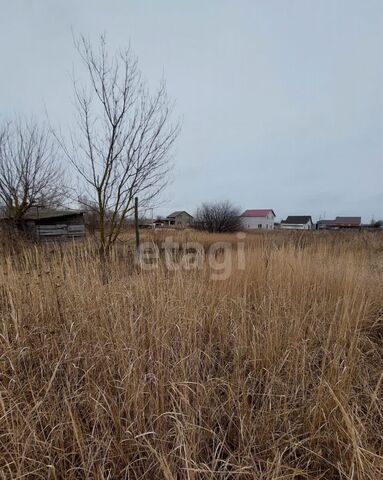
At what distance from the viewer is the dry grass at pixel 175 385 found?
0.99 meters

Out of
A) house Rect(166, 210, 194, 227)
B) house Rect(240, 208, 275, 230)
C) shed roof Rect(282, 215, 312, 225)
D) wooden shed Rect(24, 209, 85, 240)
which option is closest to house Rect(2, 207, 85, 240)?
wooden shed Rect(24, 209, 85, 240)

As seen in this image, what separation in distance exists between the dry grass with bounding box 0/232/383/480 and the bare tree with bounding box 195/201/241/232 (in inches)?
814

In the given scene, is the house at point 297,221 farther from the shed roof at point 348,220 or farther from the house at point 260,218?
the shed roof at point 348,220

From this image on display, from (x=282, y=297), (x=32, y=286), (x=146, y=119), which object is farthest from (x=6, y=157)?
(x=282, y=297)

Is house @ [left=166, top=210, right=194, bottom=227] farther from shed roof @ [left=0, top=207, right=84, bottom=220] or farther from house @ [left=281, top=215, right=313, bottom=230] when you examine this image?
house @ [left=281, top=215, right=313, bottom=230]

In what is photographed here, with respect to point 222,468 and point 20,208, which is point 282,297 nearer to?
point 222,468

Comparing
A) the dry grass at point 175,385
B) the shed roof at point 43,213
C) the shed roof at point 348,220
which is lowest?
the dry grass at point 175,385

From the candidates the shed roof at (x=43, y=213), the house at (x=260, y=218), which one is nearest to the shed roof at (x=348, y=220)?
the house at (x=260, y=218)

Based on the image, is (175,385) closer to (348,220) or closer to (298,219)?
(298,219)

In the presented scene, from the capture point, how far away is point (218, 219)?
23312 millimetres

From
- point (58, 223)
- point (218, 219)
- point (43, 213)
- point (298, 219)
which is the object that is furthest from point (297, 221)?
point (43, 213)

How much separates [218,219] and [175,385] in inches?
880

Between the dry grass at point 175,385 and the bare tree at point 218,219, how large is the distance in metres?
20.7

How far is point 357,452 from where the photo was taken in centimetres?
90
